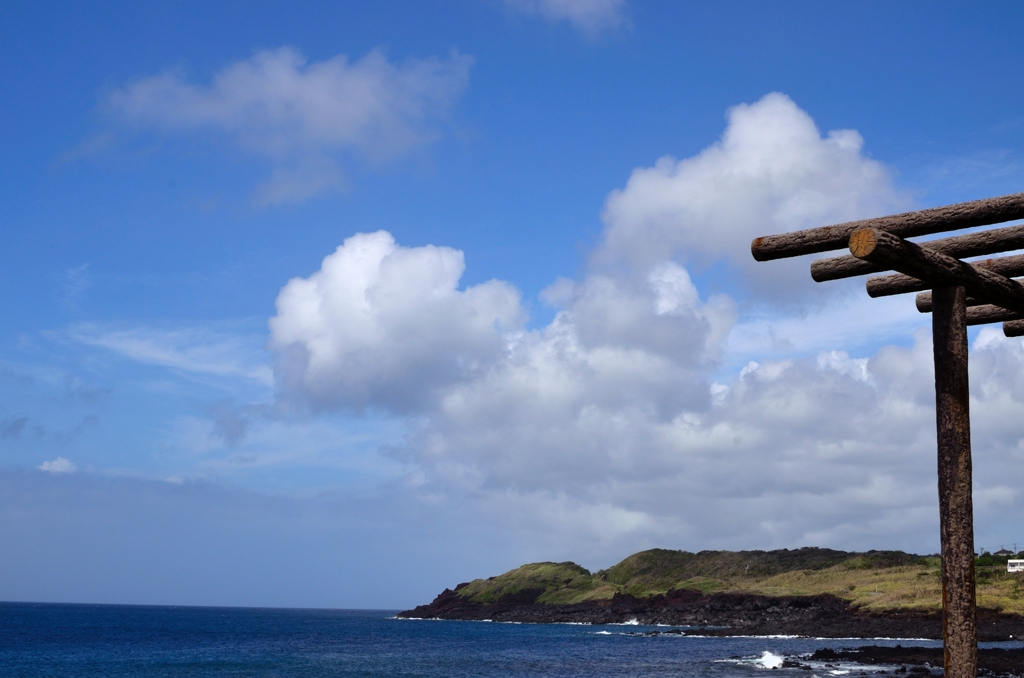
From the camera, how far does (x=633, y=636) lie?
98.0 meters

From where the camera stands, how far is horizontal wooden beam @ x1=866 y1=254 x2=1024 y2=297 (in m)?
10.8

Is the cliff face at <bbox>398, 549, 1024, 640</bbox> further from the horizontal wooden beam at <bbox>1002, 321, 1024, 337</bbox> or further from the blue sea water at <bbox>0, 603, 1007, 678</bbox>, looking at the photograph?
the horizontal wooden beam at <bbox>1002, 321, 1024, 337</bbox>

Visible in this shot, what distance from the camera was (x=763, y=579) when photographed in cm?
13688

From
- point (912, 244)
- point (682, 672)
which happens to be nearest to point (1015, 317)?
point (912, 244)

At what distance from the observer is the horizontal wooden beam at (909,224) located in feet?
30.6

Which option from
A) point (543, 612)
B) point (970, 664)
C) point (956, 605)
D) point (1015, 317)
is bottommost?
point (543, 612)

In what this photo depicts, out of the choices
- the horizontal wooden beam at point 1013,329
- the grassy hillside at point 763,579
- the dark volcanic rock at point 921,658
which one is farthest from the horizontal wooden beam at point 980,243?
the grassy hillside at point 763,579

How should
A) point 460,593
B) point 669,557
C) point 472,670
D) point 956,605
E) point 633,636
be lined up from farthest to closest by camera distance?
point 460,593 → point 669,557 → point 633,636 → point 472,670 → point 956,605

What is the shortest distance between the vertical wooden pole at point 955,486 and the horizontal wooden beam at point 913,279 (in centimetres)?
93

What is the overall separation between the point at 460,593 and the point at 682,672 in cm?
13842

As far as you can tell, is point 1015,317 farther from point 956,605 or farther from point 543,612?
point 543,612

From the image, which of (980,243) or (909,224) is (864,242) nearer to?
(909,224)

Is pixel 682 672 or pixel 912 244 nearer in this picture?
pixel 912 244

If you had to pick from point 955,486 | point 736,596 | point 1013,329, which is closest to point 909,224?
point 955,486
